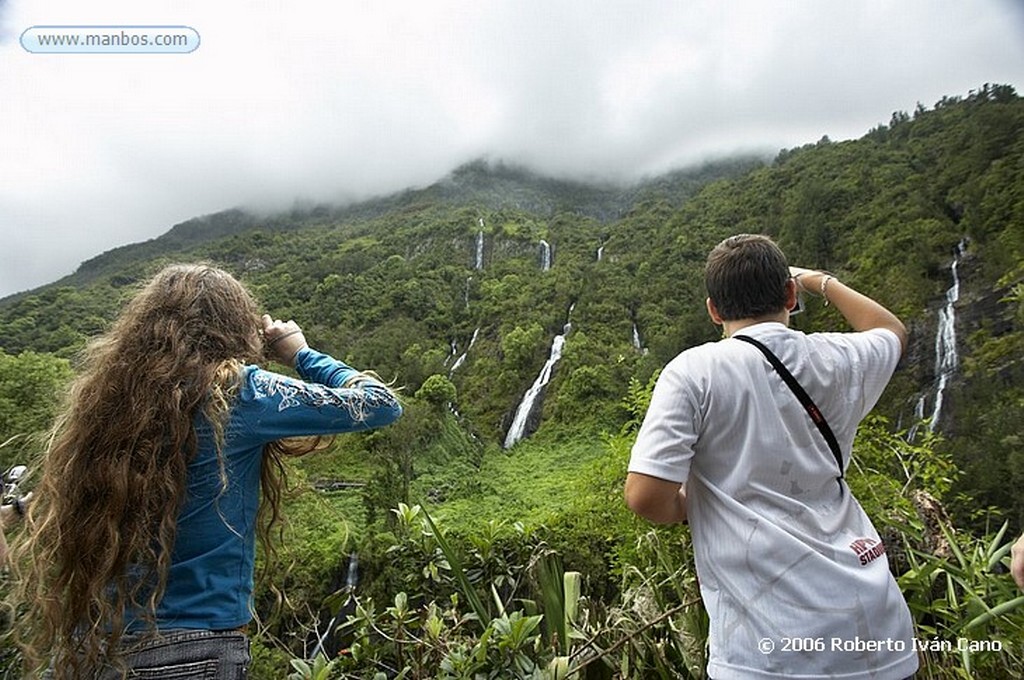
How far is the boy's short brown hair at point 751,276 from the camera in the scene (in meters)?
0.83

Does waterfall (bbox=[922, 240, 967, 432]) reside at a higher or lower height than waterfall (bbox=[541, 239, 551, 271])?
lower

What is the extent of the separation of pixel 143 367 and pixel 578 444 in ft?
48.4

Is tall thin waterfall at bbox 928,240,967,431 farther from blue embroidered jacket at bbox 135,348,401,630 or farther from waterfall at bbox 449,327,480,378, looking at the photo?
waterfall at bbox 449,327,480,378

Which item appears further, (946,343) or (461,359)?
(461,359)

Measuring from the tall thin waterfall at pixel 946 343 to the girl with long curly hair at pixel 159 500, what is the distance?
1080 centimetres

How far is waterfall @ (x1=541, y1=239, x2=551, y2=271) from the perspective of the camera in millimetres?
26812

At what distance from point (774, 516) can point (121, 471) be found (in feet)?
2.40

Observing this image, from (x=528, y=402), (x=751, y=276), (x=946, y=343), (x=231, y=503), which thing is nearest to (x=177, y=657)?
(x=231, y=503)

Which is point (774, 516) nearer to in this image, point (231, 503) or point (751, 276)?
point (751, 276)

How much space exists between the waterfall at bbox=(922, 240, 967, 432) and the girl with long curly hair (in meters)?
10.8

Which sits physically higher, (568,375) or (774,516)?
(774,516)

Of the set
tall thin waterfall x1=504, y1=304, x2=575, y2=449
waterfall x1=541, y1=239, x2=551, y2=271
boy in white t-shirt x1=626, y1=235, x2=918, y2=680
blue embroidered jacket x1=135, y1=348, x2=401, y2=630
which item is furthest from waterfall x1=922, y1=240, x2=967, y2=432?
waterfall x1=541, y1=239, x2=551, y2=271

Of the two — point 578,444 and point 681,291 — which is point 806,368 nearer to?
point 578,444

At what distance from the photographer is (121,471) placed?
0.76 meters
